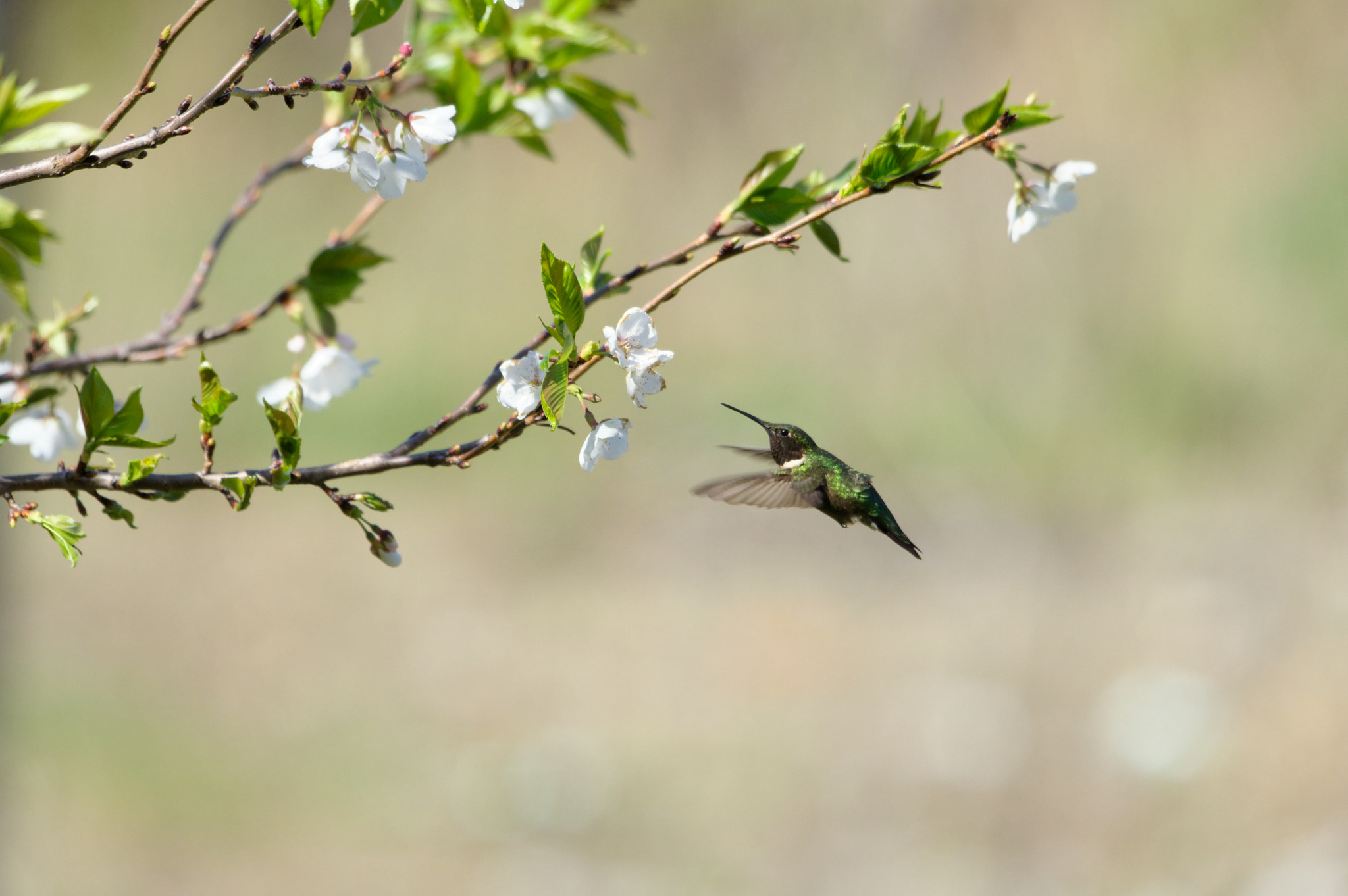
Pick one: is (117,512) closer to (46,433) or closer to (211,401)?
(211,401)

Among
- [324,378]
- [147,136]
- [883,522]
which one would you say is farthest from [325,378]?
[883,522]

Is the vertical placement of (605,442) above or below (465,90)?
below

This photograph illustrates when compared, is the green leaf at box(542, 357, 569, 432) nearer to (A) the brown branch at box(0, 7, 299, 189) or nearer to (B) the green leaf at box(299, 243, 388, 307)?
(A) the brown branch at box(0, 7, 299, 189)

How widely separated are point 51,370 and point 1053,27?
289 inches

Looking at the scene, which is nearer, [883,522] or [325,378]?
[325,378]

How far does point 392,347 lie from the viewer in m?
9.06

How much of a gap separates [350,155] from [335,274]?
42cm

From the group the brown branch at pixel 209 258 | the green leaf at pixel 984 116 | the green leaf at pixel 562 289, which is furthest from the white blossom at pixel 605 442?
the brown branch at pixel 209 258

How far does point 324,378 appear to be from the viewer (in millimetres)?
1475

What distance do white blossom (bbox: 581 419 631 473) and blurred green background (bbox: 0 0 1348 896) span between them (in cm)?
273

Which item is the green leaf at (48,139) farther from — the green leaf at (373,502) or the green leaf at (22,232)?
the green leaf at (373,502)

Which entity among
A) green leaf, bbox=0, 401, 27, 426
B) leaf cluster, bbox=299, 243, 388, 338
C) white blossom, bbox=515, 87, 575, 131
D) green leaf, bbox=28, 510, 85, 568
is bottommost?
green leaf, bbox=28, 510, 85, 568

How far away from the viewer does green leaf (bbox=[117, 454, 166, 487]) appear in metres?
1.06

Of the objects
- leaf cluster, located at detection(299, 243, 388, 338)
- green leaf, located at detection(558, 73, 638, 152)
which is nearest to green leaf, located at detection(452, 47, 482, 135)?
green leaf, located at detection(558, 73, 638, 152)
